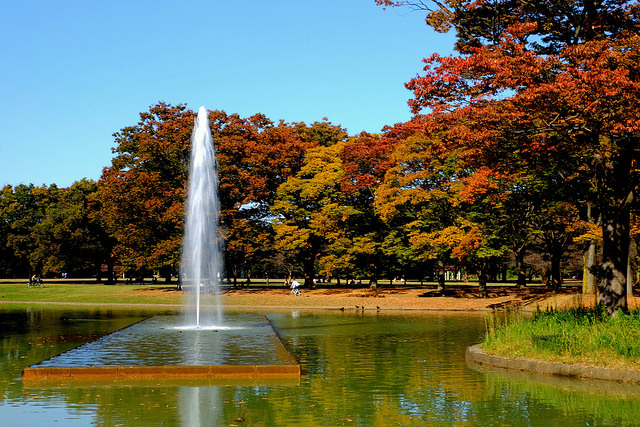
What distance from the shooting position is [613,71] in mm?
17031

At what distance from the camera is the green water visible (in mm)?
10484

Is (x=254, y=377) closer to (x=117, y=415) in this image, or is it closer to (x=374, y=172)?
(x=117, y=415)

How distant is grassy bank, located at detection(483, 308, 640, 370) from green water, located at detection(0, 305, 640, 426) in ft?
3.33

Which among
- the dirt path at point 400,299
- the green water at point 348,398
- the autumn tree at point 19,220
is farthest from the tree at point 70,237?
the green water at point 348,398

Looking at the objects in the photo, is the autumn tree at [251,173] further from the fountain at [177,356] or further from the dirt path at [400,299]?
the fountain at [177,356]

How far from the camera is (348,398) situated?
12.4 metres

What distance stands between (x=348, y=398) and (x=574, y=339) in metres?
6.72

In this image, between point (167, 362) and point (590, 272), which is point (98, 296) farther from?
point (167, 362)

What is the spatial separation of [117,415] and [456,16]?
56.5 feet

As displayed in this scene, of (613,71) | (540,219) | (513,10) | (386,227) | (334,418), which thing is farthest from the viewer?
(386,227)

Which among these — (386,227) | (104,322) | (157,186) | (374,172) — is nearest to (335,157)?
(374,172)

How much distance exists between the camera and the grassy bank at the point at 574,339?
15037mm

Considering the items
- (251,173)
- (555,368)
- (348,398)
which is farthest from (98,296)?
(348,398)

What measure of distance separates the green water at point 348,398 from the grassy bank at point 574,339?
1.02 m
